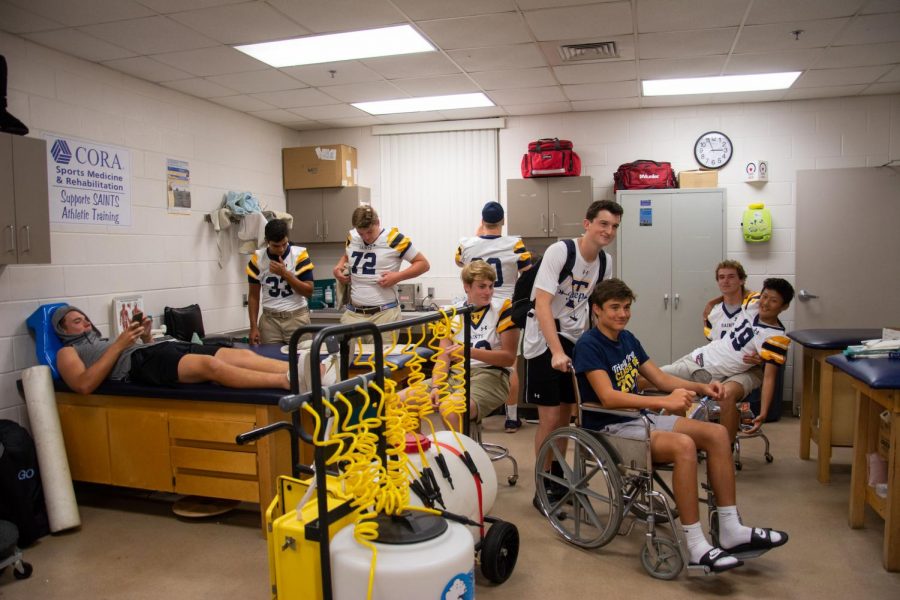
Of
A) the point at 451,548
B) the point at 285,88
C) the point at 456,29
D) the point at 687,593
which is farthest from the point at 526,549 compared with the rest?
the point at 285,88

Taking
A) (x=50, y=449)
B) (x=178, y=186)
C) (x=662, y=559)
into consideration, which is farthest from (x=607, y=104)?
(x=50, y=449)

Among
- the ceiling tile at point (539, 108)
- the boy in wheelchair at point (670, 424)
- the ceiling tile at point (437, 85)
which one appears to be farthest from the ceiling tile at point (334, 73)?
the boy in wheelchair at point (670, 424)

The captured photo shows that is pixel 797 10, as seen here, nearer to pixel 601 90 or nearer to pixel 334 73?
pixel 601 90

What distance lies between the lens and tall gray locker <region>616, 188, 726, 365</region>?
562 centimetres

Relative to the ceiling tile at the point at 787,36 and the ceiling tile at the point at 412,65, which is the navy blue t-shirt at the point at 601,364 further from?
the ceiling tile at the point at 412,65

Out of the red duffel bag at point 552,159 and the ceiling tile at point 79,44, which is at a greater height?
the ceiling tile at point 79,44

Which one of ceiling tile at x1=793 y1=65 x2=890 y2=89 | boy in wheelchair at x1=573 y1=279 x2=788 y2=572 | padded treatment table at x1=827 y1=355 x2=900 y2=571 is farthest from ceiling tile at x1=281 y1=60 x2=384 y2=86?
padded treatment table at x1=827 y1=355 x2=900 y2=571

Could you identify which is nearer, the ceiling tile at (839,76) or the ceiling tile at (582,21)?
the ceiling tile at (582,21)

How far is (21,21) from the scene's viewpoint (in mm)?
3592

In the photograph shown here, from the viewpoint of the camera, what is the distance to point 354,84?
5.07 m

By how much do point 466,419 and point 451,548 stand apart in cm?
101

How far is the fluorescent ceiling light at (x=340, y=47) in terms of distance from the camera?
3983 millimetres

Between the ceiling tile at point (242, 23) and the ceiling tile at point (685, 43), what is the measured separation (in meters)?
2.15

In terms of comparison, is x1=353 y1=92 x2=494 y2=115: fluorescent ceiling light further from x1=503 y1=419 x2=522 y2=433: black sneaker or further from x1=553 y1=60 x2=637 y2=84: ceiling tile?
x1=503 y1=419 x2=522 y2=433: black sneaker
